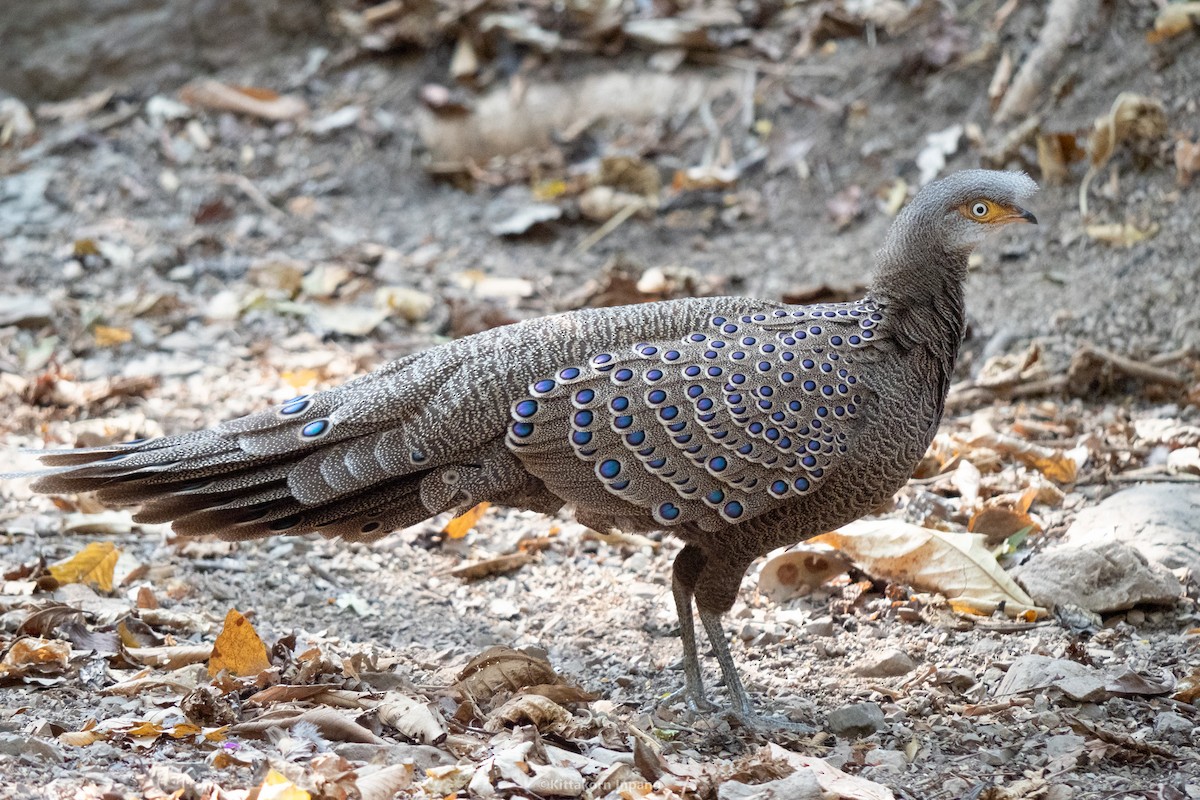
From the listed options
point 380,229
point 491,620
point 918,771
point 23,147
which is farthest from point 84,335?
point 918,771

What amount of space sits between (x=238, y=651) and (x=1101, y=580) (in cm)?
276

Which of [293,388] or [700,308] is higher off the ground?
[700,308]

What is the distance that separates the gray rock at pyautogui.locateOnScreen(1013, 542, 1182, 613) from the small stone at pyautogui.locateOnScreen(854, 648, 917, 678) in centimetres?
55

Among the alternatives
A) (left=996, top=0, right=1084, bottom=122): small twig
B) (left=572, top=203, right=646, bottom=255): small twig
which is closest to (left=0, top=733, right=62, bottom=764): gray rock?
(left=572, top=203, right=646, bottom=255): small twig

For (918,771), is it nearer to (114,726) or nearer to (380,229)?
(114,726)

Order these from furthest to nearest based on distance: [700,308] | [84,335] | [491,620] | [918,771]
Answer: [84,335], [491,620], [700,308], [918,771]

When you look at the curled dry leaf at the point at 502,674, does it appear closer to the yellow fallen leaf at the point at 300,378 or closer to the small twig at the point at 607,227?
the yellow fallen leaf at the point at 300,378

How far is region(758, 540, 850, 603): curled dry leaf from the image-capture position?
4836 mm

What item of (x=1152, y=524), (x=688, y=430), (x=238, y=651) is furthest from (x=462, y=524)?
(x=1152, y=524)

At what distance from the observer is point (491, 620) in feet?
15.7

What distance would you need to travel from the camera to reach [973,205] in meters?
4.15

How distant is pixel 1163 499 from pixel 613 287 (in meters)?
3.02

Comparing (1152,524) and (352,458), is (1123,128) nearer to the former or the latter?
(1152,524)

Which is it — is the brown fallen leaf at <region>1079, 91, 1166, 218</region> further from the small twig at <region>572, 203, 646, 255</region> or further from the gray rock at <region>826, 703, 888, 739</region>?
the gray rock at <region>826, 703, 888, 739</region>
